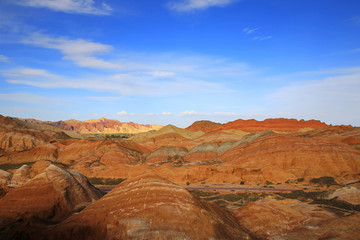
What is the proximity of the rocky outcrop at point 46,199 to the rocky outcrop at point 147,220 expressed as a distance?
4.48m

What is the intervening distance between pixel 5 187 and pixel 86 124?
181 m

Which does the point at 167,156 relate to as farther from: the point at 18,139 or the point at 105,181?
the point at 18,139

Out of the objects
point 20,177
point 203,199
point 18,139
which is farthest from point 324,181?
point 18,139

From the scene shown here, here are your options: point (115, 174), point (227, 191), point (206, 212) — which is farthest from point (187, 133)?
point (206, 212)

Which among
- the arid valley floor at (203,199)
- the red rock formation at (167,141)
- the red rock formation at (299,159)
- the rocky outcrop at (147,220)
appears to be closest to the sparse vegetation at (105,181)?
the arid valley floor at (203,199)

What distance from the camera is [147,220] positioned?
917 cm

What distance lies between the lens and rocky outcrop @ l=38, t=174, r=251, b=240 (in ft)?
28.8

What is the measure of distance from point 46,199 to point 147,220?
779cm

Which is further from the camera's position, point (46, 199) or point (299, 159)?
point (299, 159)

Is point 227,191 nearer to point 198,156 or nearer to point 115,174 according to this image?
point 115,174

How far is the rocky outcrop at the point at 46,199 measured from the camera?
1318 centimetres

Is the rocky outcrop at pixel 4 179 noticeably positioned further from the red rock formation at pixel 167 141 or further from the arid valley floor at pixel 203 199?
the red rock formation at pixel 167 141

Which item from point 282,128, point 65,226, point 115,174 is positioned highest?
point 282,128

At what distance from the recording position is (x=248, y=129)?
316 ft
